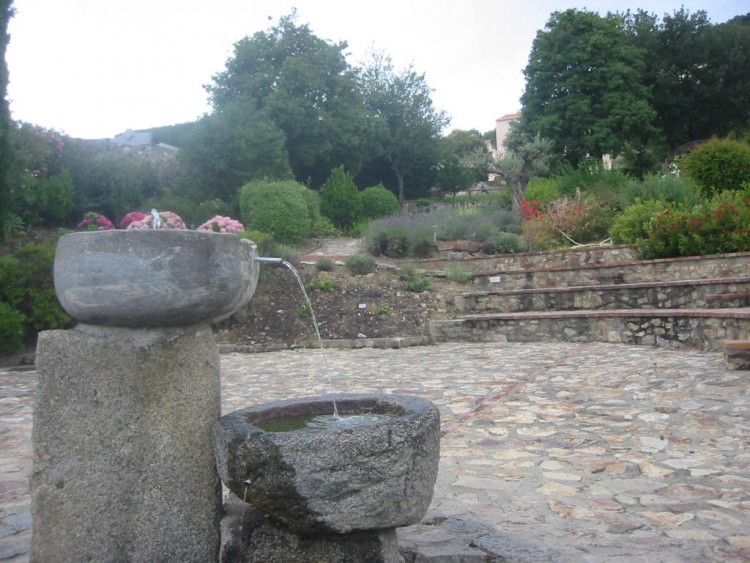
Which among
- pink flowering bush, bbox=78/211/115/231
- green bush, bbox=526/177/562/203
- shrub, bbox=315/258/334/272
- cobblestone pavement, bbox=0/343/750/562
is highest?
green bush, bbox=526/177/562/203

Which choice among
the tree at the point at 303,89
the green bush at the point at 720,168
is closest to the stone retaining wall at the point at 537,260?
the green bush at the point at 720,168

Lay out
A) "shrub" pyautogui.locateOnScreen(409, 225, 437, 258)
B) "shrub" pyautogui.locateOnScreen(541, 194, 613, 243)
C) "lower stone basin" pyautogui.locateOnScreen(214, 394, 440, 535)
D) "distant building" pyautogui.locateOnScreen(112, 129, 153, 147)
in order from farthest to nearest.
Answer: "distant building" pyautogui.locateOnScreen(112, 129, 153, 147) → "shrub" pyautogui.locateOnScreen(409, 225, 437, 258) → "shrub" pyautogui.locateOnScreen(541, 194, 613, 243) → "lower stone basin" pyautogui.locateOnScreen(214, 394, 440, 535)

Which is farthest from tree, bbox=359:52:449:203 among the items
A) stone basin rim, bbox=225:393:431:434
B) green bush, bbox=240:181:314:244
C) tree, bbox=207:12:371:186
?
stone basin rim, bbox=225:393:431:434

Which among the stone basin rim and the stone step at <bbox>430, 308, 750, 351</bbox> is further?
the stone step at <bbox>430, 308, 750, 351</bbox>

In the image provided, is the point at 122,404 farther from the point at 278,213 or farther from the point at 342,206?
the point at 342,206

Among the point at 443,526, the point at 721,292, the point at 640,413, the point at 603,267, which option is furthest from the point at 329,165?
the point at 443,526

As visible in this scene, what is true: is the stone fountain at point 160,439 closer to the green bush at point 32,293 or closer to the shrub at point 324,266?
the green bush at point 32,293

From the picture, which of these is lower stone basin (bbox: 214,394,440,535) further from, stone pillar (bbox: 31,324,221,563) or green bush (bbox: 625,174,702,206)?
green bush (bbox: 625,174,702,206)

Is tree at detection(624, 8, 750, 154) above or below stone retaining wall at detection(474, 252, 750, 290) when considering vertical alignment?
above

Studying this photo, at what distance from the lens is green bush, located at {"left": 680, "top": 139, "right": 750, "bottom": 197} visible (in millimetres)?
13422

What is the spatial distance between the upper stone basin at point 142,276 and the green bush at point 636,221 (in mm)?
9659

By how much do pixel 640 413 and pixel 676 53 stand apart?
27.0 m

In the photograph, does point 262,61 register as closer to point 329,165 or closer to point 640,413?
point 329,165

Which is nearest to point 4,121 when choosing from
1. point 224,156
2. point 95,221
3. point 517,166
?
point 95,221
